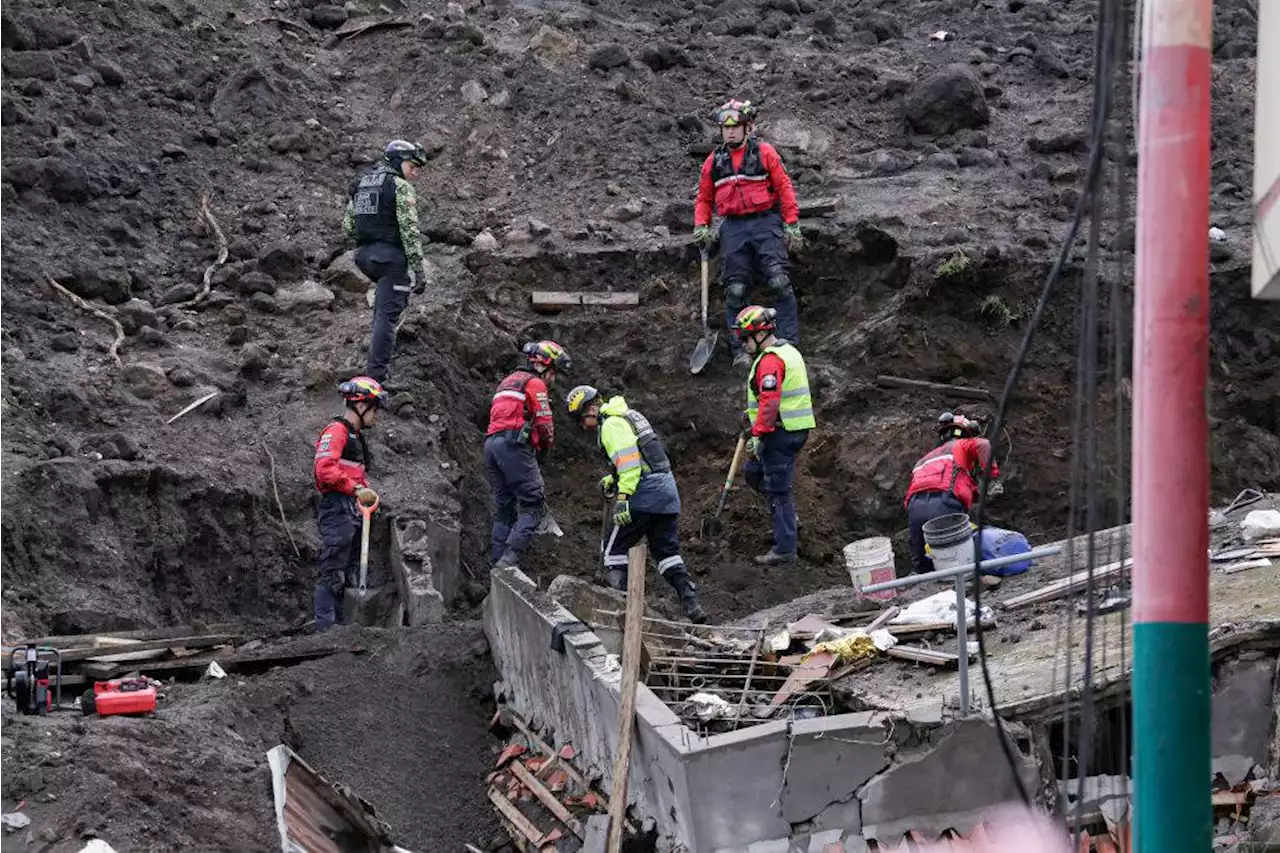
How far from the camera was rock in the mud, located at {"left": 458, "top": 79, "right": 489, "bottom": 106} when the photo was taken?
21547 mm

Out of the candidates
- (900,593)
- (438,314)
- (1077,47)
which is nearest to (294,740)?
(900,593)

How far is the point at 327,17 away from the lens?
2341cm

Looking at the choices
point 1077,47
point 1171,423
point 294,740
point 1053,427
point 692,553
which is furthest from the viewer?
point 1077,47

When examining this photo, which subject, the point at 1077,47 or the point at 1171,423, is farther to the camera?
the point at 1077,47

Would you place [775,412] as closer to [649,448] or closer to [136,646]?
[649,448]

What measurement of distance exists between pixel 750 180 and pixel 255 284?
204 inches

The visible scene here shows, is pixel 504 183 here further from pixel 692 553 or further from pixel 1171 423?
pixel 1171 423

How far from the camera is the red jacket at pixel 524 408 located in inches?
567

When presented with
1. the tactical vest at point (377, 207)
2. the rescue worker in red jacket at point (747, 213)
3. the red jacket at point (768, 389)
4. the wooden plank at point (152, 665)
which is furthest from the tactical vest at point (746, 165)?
the wooden plank at point (152, 665)

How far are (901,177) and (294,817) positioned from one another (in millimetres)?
12424

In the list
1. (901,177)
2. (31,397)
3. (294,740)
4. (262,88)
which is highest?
(262,88)

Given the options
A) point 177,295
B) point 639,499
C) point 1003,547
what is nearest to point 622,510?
point 639,499

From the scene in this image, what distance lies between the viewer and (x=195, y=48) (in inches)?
847

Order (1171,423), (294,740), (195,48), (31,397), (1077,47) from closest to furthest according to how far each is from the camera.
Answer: (1171,423), (294,740), (31,397), (195,48), (1077,47)
